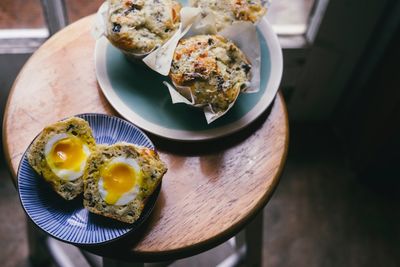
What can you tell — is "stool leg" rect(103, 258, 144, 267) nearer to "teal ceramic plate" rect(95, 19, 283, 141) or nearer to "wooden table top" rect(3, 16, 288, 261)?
"wooden table top" rect(3, 16, 288, 261)

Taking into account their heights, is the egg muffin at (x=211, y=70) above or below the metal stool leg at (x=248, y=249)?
above

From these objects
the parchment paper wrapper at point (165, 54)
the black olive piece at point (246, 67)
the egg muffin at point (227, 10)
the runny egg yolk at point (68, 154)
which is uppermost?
the egg muffin at point (227, 10)

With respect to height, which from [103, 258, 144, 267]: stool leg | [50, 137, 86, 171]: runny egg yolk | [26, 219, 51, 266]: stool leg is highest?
[50, 137, 86, 171]: runny egg yolk

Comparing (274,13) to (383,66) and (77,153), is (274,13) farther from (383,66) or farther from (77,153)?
(77,153)

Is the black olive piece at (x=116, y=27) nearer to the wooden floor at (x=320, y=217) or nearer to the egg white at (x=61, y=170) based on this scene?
the egg white at (x=61, y=170)

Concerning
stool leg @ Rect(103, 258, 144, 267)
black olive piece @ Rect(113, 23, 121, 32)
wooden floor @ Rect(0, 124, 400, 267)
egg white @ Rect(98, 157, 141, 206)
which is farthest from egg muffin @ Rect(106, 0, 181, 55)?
wooden floor @ Rect(0, 124, 400, 267)

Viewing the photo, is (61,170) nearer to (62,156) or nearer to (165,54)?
(62,156)


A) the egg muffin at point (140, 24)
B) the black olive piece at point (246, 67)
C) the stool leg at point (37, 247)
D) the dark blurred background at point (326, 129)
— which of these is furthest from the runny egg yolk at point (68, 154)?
the dark blurred background at point (326, 129)
